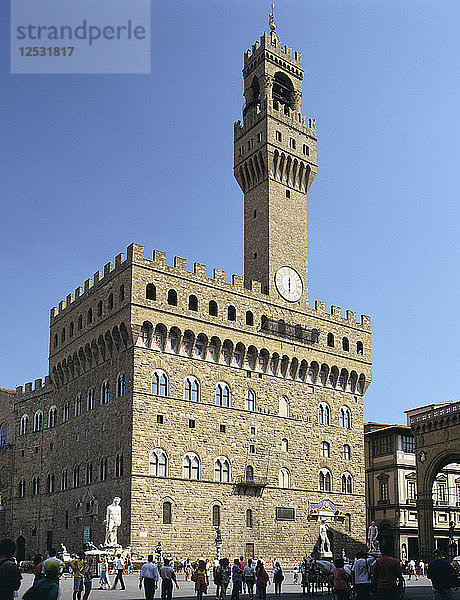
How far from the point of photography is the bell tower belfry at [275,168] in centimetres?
5347

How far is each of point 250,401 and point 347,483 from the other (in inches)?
422

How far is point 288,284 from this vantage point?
175 ft

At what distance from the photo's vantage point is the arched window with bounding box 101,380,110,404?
4688 cm

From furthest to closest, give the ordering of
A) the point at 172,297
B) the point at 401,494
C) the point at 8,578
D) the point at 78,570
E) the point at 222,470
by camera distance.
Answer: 1. the point at 401,494
2. the point at 222,470
3. the point at 172,297
4. the point at 78,570
5. the point at 8,578

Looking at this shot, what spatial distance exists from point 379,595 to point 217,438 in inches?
1303

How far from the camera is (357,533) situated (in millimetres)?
52969

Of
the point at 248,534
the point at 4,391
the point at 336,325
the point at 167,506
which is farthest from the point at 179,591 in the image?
the point at 4,391

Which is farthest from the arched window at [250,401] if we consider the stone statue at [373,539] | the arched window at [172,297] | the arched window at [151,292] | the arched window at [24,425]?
the arched window at [24,425]

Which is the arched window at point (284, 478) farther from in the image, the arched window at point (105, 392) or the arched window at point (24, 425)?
the arched window at point (24, 425)

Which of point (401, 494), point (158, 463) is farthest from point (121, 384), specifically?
point (401, 494)

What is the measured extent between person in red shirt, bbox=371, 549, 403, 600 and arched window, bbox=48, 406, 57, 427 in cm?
4325

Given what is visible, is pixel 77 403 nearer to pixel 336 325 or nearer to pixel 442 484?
pixel 336 325

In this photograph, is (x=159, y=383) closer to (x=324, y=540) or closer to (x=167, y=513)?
(x=167, y=513)

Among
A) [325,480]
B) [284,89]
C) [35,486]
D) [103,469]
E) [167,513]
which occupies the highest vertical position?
[284,89]
